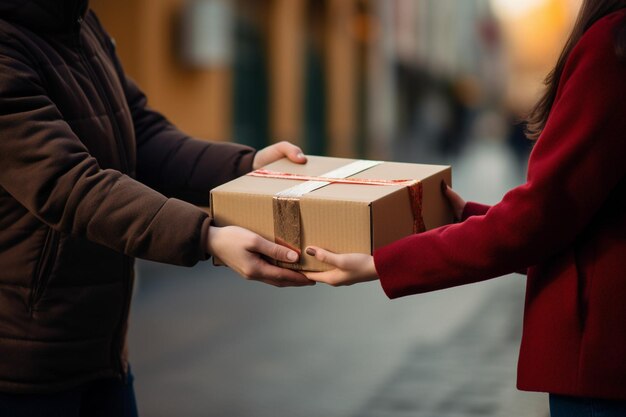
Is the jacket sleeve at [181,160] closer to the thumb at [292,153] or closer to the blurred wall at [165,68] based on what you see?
the thumb at [292,153]

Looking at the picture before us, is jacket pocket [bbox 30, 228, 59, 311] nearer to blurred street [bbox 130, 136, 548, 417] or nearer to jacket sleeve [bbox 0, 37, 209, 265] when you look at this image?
jacket sleeve [bbox 0, 37, 209, 265]

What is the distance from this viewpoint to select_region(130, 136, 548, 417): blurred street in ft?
18.7

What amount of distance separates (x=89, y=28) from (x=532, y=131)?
1.23m

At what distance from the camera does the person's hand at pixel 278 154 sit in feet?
9.56

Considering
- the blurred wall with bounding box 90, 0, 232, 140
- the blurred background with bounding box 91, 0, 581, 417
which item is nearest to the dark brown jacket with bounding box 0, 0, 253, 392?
the blurred background with bounding box 91, 0, 581, 417

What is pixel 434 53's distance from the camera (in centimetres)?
5194

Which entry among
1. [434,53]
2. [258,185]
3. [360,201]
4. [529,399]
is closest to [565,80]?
[360,201]

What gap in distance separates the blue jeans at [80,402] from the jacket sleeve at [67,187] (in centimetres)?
42

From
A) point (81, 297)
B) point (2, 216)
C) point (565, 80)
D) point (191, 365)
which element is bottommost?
point (191, 365)

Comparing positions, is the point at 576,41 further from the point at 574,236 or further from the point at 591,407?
the point at 591,407

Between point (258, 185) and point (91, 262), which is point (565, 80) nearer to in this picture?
point (258, 185)

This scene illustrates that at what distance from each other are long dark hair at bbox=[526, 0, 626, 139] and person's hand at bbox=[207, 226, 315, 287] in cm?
65

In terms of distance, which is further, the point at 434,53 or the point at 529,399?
the point at 434,53

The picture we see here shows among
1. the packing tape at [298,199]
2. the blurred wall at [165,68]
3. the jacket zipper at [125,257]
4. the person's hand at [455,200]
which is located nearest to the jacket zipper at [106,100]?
the jacket zipper at [125,257]
